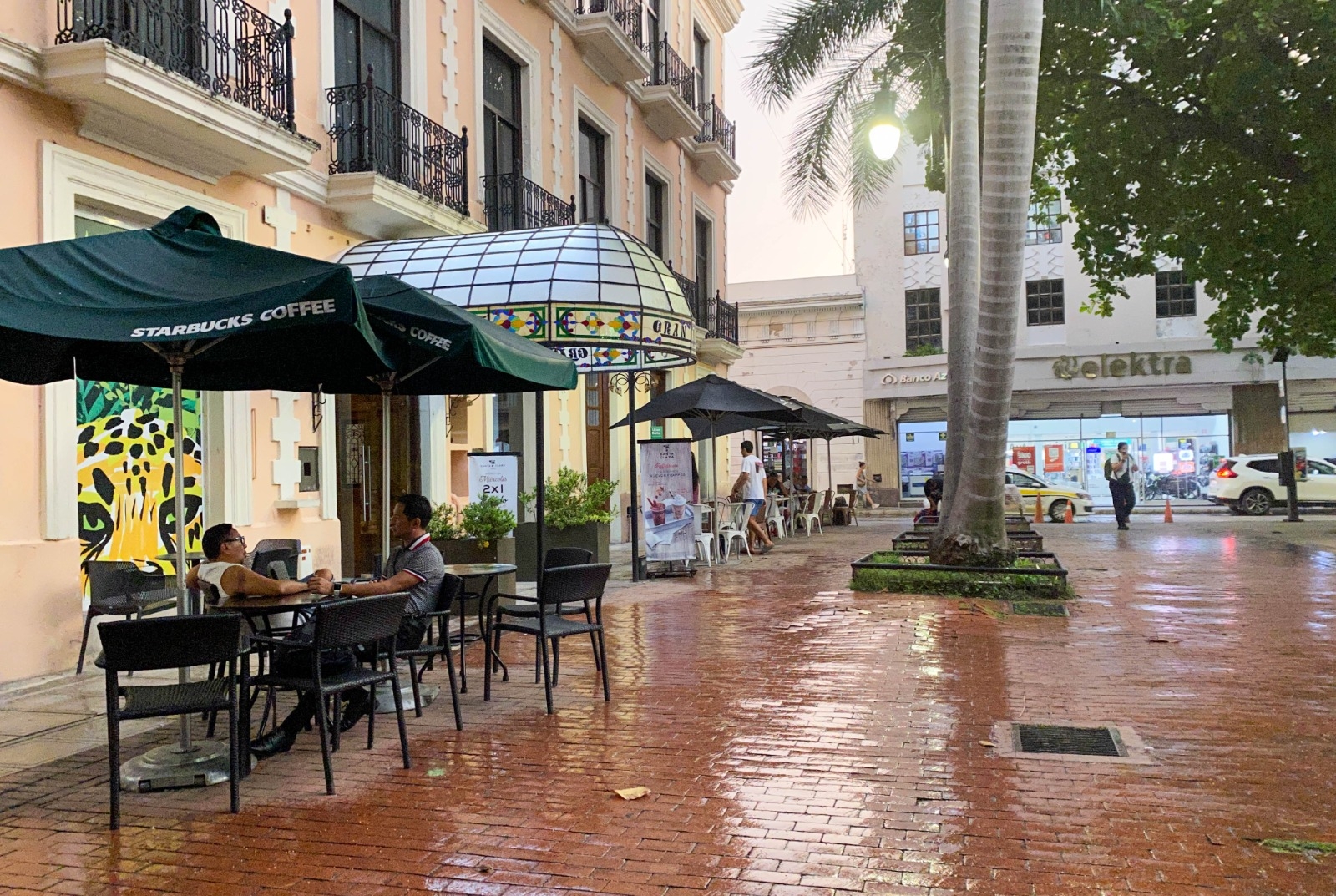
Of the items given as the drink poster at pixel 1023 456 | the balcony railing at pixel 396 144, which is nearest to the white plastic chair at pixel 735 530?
the balcony railing at pixel 396 144

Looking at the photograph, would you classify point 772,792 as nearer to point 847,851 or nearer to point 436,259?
point 847,851

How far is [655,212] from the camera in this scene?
2295cm

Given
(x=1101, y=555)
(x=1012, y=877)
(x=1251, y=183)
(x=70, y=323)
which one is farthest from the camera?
(x=1251, y=183)

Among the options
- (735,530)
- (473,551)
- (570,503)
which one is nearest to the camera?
(473,551)

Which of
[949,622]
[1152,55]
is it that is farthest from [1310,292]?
[949,622]

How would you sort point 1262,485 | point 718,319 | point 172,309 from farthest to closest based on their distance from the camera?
1. point 1262,485
2. point 718,319
3. point 172,309

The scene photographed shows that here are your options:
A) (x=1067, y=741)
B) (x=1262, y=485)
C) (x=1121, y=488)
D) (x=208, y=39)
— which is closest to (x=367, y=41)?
(x=208, y=39)

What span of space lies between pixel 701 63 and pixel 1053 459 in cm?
1702

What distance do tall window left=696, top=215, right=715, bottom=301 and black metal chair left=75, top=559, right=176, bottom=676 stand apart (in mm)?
19035

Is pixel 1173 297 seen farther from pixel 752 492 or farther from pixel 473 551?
pixel 473 551

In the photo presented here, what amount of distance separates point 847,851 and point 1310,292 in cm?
1764

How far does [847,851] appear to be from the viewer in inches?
161

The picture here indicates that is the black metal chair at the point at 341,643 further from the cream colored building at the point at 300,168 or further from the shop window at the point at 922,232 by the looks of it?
the shop window at the point at 922,232

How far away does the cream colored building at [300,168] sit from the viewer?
800 cm
